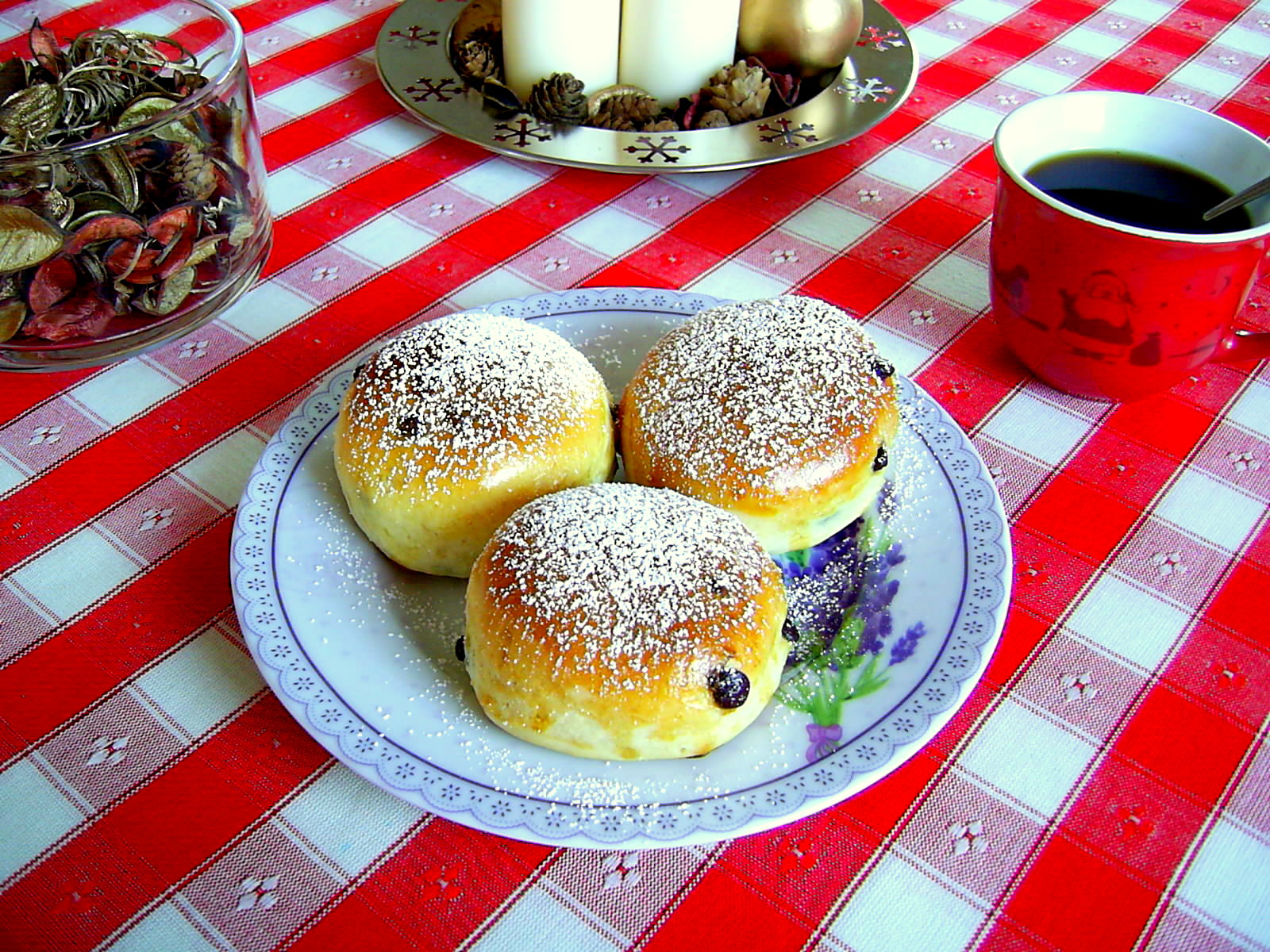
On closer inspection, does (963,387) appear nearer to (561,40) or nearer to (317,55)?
(561,40)

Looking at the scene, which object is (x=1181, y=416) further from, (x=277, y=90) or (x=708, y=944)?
(x=277, y=90)

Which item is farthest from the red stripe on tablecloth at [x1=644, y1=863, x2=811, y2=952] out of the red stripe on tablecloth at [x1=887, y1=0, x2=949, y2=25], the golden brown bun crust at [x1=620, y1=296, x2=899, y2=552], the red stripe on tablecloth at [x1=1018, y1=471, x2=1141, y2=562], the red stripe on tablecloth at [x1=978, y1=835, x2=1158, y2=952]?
the red stripe on tablecloth at [x1=887, y1=0, x2=949, y2=25]

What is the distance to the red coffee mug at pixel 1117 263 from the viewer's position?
0.80 meters

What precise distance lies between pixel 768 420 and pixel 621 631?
213 mm

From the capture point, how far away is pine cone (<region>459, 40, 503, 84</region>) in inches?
47.6

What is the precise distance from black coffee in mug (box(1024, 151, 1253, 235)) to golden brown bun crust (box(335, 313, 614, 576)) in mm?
492

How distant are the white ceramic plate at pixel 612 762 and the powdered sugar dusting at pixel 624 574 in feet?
0.25

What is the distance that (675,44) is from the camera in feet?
3.76

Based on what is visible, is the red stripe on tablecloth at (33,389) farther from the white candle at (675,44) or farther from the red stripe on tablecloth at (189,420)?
the white candle at (675,44)

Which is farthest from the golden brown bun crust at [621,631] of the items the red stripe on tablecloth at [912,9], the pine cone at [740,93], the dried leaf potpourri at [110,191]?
the red stripe on tablecloth at [912,9]

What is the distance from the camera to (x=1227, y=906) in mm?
600

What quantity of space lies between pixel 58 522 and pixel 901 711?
0.68 m

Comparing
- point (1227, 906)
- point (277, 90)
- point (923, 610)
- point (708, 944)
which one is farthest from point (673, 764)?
point (277, 90)

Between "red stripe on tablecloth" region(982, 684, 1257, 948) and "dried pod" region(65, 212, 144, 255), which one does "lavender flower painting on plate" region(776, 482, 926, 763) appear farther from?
"dried pod" region(65, 212, 144, 255)
